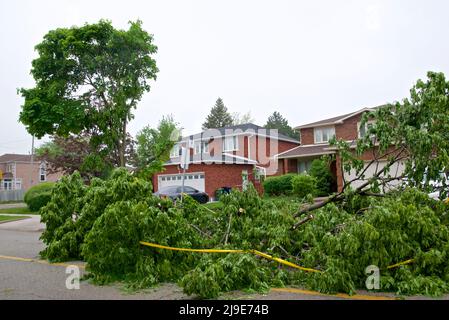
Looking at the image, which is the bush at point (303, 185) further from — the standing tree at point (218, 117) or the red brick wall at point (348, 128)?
the standing tree at point (218, 117)

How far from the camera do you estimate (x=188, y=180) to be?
35125 mm

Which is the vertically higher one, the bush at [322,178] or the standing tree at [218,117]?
the standing tree at [218,117]

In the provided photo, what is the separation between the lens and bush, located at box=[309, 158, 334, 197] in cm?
2788

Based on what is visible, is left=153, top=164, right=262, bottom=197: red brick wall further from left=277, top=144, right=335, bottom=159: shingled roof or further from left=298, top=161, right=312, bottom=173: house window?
left=298, top=161, right=312, bottom=173: house window

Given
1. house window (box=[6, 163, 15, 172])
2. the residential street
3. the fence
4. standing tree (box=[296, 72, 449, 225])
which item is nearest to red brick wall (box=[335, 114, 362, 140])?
standing tree (box=[296, 72, 449, 225])

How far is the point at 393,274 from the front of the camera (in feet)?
20.7

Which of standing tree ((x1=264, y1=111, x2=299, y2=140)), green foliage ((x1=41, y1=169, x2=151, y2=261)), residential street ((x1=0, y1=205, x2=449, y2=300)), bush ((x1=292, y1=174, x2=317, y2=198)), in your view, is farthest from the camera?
standing tree ((x1=264, y1=111, x2=299, y2=140))

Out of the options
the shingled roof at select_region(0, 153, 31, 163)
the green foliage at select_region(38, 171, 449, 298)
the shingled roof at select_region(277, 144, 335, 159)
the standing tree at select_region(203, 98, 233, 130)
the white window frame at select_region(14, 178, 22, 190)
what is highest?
the standing tree at select_region(203, 98, 233, 130)

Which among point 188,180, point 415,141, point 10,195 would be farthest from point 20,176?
point 415,141

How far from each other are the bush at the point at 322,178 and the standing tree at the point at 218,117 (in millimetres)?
55865

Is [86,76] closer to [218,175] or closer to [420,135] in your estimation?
[218,175]

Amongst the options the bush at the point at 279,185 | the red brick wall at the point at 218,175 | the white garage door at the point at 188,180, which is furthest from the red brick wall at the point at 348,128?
the white garage door at the point at 188,180

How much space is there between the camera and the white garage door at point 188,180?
34.2 m

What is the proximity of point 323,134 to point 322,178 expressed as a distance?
5.99 meters
